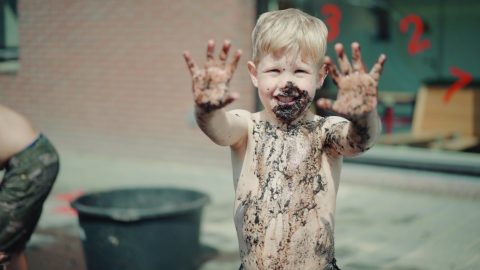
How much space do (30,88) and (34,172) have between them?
7371 mm

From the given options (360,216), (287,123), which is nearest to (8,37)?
(360,216)

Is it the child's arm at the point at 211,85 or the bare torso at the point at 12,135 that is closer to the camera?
the child's arm at the point at 211,85

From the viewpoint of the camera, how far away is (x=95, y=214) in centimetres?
372

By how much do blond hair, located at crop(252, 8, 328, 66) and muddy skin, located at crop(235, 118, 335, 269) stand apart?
0.33 m

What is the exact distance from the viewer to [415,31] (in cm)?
934

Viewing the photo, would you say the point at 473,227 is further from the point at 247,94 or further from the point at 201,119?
the point at 201,119

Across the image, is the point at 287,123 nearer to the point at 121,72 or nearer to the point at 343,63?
the point at 343,63

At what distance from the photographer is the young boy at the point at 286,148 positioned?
85.2 inches

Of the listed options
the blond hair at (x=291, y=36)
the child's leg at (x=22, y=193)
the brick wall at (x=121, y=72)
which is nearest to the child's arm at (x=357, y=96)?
the blond hair at (x=291, y=36)

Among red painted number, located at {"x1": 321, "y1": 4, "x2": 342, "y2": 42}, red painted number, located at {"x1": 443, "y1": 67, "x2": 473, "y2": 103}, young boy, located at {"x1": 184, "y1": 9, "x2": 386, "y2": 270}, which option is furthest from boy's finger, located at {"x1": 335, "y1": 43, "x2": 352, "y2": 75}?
red painted number, located at {"x1": 443, "y1": 67, "x2": 473, "y2": 103}

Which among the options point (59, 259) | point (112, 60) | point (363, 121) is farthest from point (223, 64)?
point (112, 60)

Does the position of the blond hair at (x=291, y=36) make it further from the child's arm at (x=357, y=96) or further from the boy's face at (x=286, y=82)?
the child's arm at (x=357, y=96)

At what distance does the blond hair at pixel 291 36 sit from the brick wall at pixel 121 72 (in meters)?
4.98

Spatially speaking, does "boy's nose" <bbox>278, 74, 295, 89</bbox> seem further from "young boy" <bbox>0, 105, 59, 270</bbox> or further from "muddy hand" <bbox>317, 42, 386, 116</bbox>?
"young boy" <bbox>0, 105, 59, 270</bbox>
